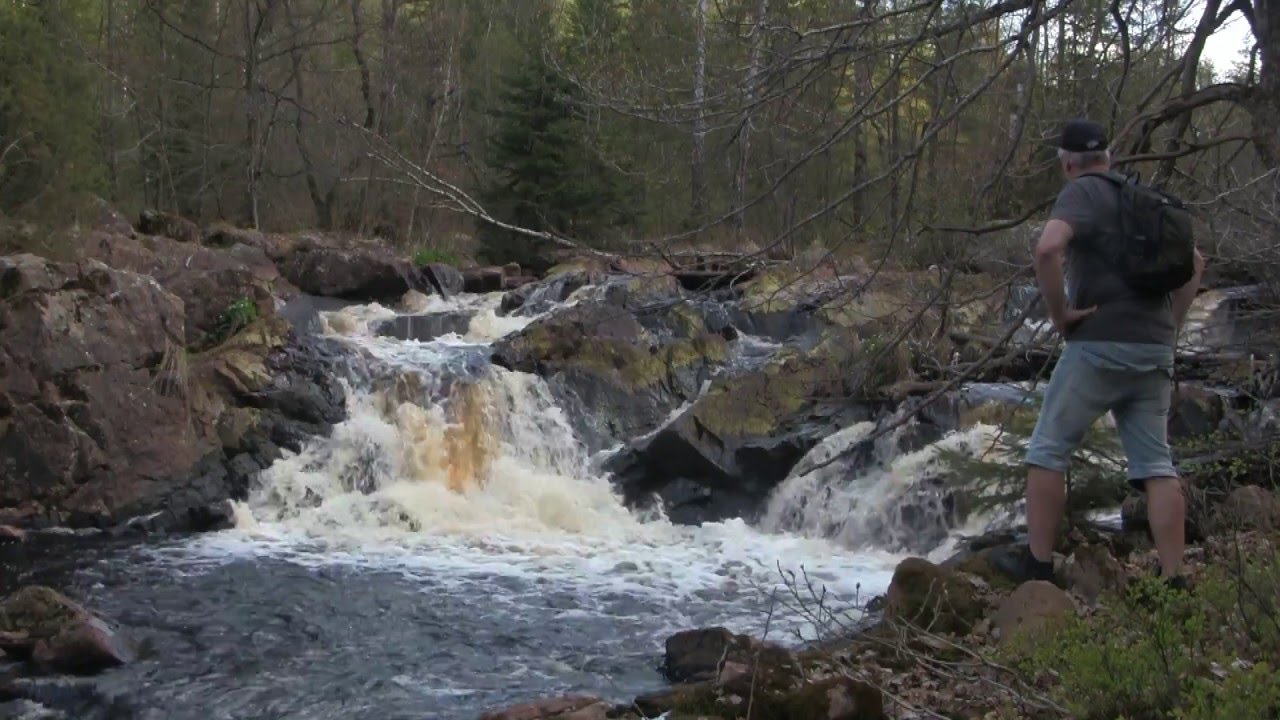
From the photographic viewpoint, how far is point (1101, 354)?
459 cm

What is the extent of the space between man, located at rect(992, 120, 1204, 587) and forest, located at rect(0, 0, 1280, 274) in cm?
27

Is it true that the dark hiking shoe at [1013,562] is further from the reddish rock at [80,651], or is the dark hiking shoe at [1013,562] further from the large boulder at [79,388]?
the large boulder at [79,388]

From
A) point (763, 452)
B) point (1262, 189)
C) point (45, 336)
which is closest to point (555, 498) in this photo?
point (763, 452)

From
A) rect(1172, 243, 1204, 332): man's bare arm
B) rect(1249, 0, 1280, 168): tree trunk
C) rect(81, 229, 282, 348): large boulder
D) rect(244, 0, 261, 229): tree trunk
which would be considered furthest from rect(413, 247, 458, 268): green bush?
rect(1249, 0, 1280, 168): tree trunk

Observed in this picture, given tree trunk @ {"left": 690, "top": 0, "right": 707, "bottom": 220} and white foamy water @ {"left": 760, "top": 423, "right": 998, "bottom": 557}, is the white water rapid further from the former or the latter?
tree trunk @ {"left": 690, "top": 0, "right": 707, "bottom": 220}

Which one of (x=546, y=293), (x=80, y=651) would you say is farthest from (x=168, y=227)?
(x=80, y=651)

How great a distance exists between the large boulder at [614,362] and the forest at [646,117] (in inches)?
61.4

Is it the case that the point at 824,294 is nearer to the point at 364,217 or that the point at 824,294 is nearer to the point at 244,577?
the point at 244,577

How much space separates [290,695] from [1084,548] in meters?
4.76

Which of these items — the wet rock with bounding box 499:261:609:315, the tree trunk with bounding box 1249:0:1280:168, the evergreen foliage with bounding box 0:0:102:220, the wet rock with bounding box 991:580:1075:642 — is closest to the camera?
the tree trunk with bounding box 1249:0:1280:168

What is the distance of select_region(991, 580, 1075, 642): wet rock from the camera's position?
5.33m

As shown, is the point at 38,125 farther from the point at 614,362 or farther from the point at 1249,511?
the point at 1249,511

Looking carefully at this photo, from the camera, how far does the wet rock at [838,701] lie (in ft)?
15.6

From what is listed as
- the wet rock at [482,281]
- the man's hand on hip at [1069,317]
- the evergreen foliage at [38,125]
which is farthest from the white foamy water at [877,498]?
the evergreen foliage at [38,125]
